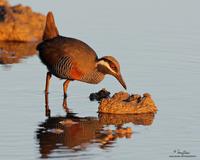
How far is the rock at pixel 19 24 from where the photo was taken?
1038 inches

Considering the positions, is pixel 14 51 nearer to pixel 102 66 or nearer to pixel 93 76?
pixel 93 76

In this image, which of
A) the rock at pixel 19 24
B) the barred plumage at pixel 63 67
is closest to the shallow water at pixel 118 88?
the barred plumage at pixel 63 67

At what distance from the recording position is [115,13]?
31547 millimetres

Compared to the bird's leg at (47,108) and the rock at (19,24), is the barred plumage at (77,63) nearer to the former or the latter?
the bird's leg at (47,108)

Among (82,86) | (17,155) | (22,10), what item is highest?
(22,10)

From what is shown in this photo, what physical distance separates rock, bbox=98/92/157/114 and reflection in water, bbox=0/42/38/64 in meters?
5.54

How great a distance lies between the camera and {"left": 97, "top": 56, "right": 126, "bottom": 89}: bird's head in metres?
18.5

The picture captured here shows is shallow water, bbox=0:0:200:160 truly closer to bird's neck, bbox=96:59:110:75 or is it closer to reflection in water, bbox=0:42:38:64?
reflection in water, bbox=0:42:38:64

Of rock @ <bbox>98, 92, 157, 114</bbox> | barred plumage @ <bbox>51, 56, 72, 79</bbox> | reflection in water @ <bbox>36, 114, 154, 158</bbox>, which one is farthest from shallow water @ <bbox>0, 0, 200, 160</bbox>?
barred plumage @ <bbox>51, 56, 72, 79</bbox>

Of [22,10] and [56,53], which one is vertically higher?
[22,10]

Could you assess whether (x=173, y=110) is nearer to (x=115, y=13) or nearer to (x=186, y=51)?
(x=186, y=51)

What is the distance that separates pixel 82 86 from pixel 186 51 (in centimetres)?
499

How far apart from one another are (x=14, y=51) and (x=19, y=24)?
2.31m

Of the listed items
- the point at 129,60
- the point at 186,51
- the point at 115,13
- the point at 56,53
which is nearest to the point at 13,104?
the point at 56,53
